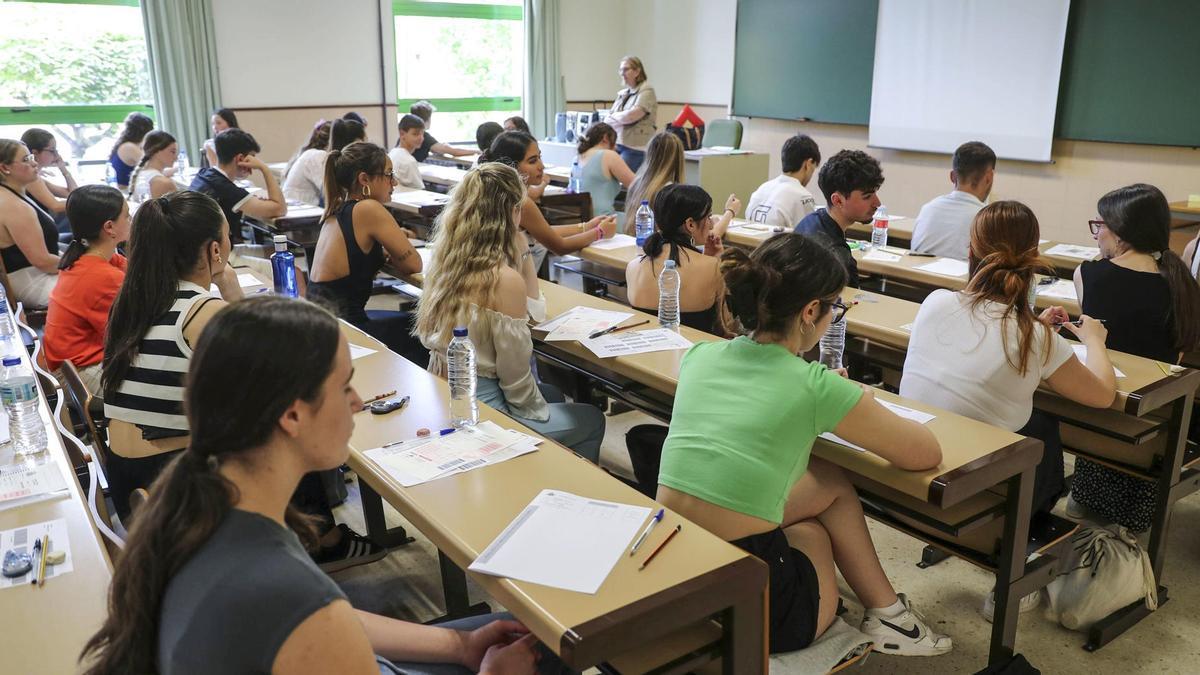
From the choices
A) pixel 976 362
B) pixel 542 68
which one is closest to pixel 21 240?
pixel 976 362

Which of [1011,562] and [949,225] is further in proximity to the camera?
[949,225]

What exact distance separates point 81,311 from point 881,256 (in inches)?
138

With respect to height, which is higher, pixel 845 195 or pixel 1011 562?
pixel 845 195

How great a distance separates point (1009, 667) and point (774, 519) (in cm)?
68

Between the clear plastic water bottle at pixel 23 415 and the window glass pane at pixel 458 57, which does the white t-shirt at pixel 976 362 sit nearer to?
the clear plastic water bottle at pixel 23 415

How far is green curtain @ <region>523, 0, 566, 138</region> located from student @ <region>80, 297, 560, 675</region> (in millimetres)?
9757

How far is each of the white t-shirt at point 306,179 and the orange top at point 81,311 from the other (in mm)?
3295

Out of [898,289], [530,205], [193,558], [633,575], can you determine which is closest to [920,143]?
[898,289]

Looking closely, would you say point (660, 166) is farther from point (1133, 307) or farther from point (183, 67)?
point (183, 67)

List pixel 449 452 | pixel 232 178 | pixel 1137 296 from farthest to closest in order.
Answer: pixel 232 178
pixel 1137 296
pixel 449 452

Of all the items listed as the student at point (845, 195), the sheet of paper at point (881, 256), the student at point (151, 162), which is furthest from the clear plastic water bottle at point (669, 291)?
the student at point (151, 162)

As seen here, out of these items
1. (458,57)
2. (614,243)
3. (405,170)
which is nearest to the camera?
(614,243)

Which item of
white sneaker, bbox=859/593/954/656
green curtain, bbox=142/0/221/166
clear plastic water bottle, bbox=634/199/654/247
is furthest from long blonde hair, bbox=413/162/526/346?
green curtain, bbox=142/0/221/166

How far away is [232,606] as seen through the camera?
108cm
